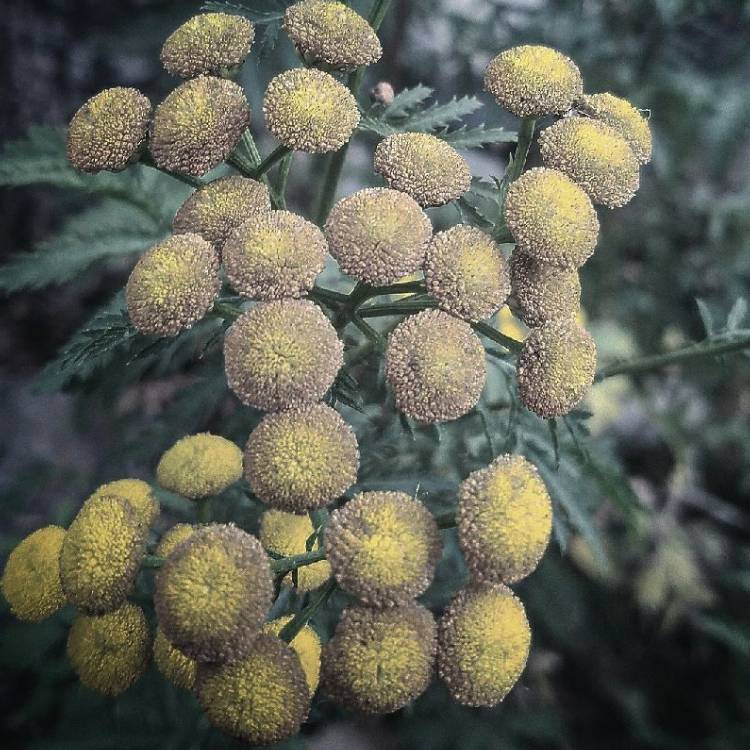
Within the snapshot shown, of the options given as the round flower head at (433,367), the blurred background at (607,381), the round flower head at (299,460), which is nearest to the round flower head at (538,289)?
the round flower head at (433,367)

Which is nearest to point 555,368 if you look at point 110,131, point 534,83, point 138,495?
point 534,83

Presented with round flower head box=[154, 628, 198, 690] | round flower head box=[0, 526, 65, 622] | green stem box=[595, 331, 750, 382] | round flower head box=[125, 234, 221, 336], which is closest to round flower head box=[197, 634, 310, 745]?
round flower head box=[154, 628, 198, 690]

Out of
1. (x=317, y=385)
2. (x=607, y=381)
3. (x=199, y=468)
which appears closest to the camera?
(x=317, y=385)

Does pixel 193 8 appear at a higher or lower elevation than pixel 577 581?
higher

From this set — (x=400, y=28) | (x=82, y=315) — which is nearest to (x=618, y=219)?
(x=400, y=28)

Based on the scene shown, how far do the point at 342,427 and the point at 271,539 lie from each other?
29cm

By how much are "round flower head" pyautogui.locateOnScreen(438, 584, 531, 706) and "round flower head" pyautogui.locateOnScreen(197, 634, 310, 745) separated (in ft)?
0.73

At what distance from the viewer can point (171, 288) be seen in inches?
49.1

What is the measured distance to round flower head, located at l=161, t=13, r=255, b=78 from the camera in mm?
1443

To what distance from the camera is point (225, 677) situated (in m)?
1.13

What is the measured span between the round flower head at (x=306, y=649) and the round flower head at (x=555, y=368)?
1.73ft

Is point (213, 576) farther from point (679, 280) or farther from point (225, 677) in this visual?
point (679, 280)

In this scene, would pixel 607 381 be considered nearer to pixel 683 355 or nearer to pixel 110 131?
pixel 683 355

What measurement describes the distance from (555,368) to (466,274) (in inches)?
8.4
